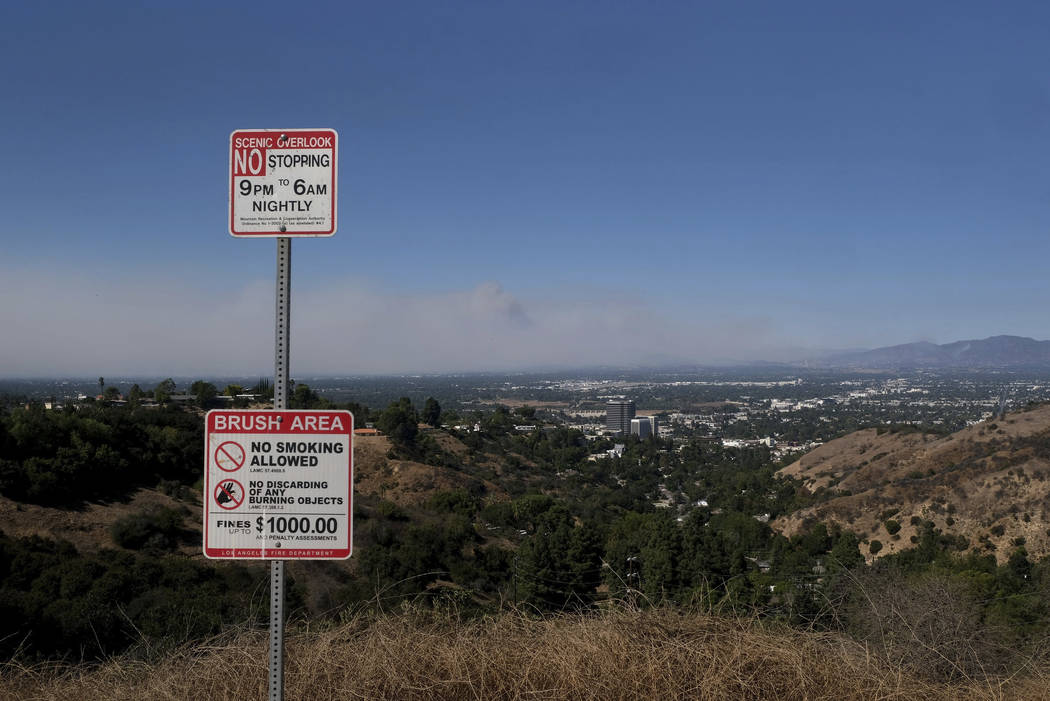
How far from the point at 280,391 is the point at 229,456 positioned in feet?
1.01

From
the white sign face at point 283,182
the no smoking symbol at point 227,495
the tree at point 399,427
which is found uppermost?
the white sign face at point 283,182

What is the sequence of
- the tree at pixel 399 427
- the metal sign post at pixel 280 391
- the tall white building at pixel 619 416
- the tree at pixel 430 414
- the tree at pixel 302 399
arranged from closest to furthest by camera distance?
the metal sign post at pixel 280 391, the tree at pixel 302 399, the tree at pixel 399 427, the tree at pixel 430 414, the tall white building at pixel 619 416

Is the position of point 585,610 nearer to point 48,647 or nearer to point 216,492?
point 216,492

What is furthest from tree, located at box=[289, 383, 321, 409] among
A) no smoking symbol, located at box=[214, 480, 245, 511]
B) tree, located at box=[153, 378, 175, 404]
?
no smoking symbol, located at box=[214, 480, 245, 511]

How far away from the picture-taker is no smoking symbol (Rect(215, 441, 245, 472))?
2.55 metres

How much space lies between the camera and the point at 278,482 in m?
2.56

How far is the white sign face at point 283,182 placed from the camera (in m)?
2.63

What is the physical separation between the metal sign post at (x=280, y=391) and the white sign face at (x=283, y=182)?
0.10 meters

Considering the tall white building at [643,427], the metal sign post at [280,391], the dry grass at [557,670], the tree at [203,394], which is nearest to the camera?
the metal sign post at [280,391]

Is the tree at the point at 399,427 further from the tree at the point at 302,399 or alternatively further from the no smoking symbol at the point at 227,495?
the no smoking symbol at the point at 227,495

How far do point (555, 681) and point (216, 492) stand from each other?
165 cm

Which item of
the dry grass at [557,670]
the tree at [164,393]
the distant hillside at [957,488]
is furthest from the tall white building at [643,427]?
the dry grass at [557,670]

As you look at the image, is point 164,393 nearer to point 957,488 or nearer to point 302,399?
point 302,399

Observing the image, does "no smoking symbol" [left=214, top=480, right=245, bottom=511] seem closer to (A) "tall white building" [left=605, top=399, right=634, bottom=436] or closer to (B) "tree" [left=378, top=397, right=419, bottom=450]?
(B) "tree" [left=378, top=397, right=419, bottom=450]
